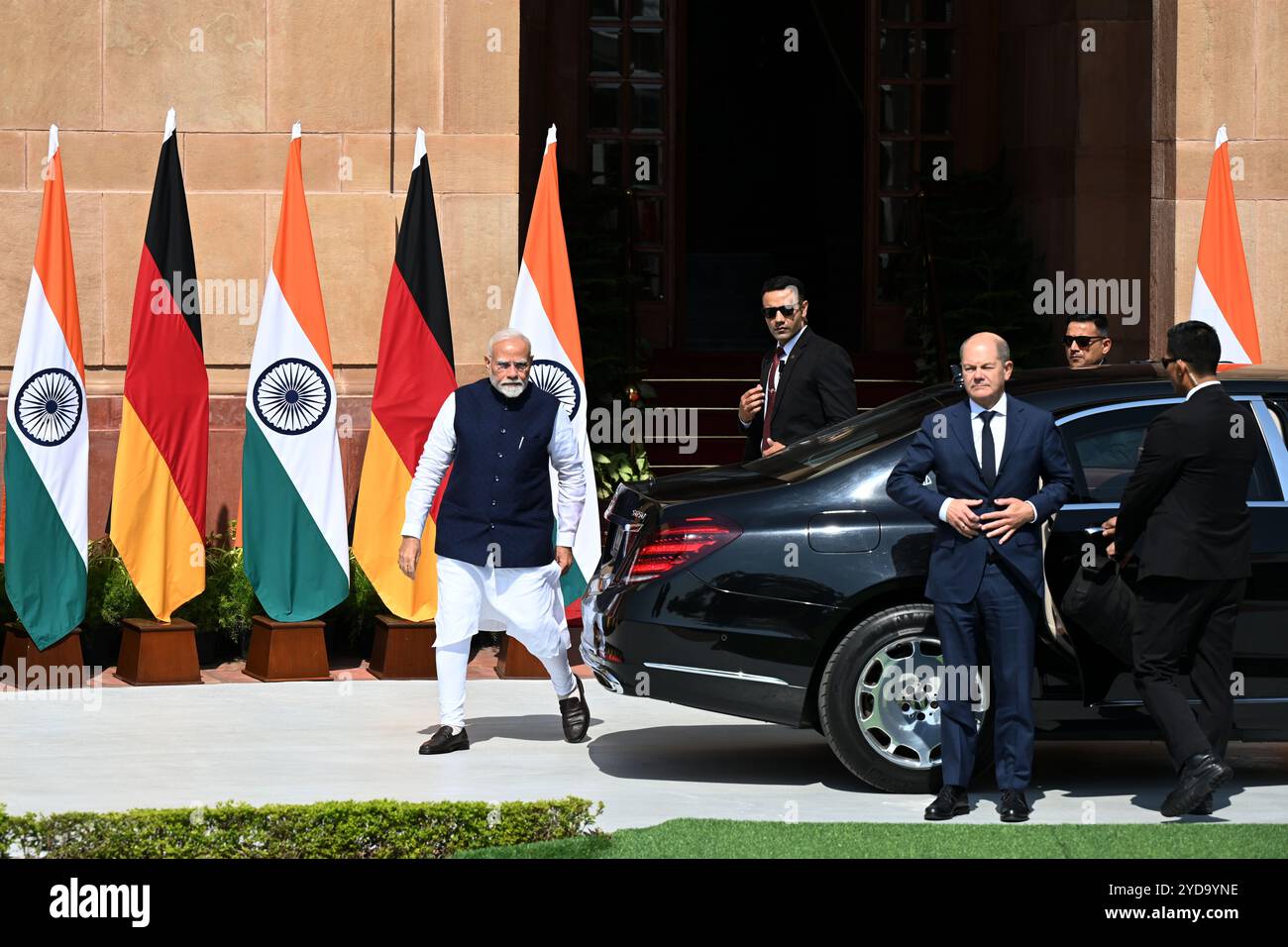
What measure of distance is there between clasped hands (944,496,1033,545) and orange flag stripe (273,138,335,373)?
16.7ft

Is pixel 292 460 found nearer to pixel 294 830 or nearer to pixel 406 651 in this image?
pixel 406 651

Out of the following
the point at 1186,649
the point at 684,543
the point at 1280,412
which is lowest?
the point at 1186,649

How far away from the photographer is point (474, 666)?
12.4 metres

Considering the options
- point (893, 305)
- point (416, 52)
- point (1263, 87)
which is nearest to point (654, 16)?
point (893, 305)

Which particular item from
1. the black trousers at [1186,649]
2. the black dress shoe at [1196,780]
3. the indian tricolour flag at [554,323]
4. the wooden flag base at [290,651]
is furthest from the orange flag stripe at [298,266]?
the black dress shoe at [1196,780]

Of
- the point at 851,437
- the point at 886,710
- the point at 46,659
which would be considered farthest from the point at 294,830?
the point at 46,659

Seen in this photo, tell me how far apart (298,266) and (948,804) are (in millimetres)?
5717

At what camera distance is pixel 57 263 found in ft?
38.7

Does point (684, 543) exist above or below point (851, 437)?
below

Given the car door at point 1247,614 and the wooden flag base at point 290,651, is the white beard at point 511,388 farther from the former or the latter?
the wooden flag base at point 290,651

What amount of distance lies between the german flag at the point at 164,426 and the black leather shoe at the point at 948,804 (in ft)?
17.7

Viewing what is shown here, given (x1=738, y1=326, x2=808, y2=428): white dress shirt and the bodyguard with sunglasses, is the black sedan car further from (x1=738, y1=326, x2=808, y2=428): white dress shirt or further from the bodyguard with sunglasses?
the bodyguard with sunglasses

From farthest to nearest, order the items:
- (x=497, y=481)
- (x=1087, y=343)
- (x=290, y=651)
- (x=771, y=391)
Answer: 1. (x=290, y=651)
2. (x=1087, y=343)
3. (x=771, y=391)
4. (x=497, y=481)

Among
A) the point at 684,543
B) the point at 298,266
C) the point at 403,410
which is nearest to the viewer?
the point at 684,543
